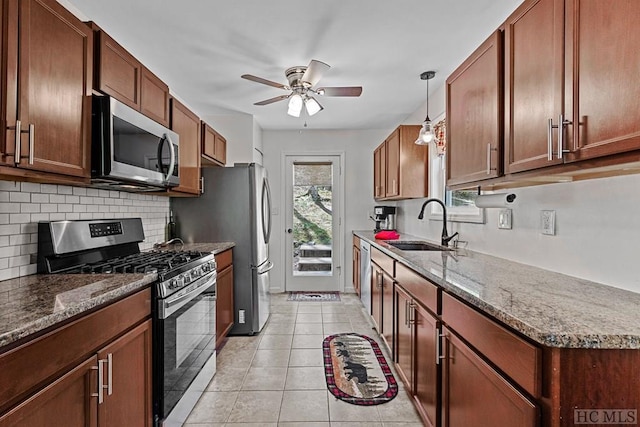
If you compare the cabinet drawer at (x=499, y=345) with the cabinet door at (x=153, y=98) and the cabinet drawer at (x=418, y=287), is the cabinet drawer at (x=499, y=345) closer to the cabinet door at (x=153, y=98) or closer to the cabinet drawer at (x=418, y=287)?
the cabinet drawer at (x=418, y=287)

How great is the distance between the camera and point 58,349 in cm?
113

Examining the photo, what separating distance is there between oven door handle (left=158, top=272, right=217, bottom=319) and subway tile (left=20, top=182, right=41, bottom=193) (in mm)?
850

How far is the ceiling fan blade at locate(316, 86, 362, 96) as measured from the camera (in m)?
2.87

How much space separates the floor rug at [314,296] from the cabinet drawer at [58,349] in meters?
3.41

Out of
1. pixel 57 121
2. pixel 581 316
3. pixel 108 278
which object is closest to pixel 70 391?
pixel 108 278

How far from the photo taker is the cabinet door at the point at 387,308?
265cm

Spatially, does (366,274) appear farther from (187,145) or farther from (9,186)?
(9,186)

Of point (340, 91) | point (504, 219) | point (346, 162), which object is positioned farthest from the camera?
point (346, 162)

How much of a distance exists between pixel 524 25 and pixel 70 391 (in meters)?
2.22

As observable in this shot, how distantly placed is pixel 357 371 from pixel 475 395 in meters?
1.50

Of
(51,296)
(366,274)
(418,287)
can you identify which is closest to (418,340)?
(418,287)

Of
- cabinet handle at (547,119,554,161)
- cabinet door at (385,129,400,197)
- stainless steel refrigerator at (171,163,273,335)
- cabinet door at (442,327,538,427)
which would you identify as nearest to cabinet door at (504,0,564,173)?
cabinet handle at (547,119,554,161)

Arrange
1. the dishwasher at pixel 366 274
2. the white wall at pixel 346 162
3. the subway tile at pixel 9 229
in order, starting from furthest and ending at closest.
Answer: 1. the white wall at pixel 346 162
2. the dishwasher at pixel 366 274
3. the subway tile at pixel 9 229

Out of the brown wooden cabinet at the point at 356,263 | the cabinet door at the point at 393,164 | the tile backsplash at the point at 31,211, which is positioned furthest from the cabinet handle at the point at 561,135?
the brown wooden cabinet at the point at 356,263
